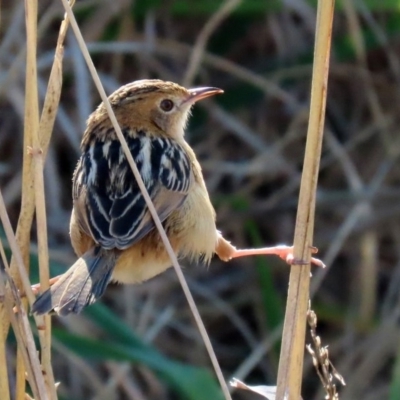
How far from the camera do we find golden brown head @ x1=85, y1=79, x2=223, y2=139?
4016 mm

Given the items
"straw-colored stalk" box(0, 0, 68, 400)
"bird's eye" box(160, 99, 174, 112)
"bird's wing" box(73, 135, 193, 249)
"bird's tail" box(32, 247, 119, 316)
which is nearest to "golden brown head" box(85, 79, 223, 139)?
"bird's eye" box(160, 99, 174, 112)

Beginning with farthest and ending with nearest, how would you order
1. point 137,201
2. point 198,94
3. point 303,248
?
point 198,94 → point 137,201 → point 303,248

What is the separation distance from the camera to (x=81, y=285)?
3.01 m

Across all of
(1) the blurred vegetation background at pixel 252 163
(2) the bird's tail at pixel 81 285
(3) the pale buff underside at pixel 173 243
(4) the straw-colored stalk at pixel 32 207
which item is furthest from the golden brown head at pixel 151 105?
(1) the blurred vegetation background at pixel 252 163

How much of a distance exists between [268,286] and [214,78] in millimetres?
1513

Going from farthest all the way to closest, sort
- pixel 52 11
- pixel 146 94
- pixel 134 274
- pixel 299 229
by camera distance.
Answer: pixel 52 11 → pixel 146 94 → pixel 134 274 → pixel 299 229

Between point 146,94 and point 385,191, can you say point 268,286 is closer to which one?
point 385,191

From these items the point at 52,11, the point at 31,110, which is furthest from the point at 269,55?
the point at 31,110

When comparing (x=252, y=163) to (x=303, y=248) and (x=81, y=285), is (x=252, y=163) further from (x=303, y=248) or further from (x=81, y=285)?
(x=303, y=248)

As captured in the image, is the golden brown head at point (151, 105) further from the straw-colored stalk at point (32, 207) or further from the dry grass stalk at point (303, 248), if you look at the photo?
the dry grass stalk at point (303, 248)

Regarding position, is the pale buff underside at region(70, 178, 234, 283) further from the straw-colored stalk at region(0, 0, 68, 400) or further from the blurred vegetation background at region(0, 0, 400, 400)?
the blurred vegetation background at region(0, 0, 400, 400)

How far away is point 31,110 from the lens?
8.89ft

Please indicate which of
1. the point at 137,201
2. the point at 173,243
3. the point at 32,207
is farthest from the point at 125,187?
the point at 32,207

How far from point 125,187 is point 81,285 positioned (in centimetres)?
56
